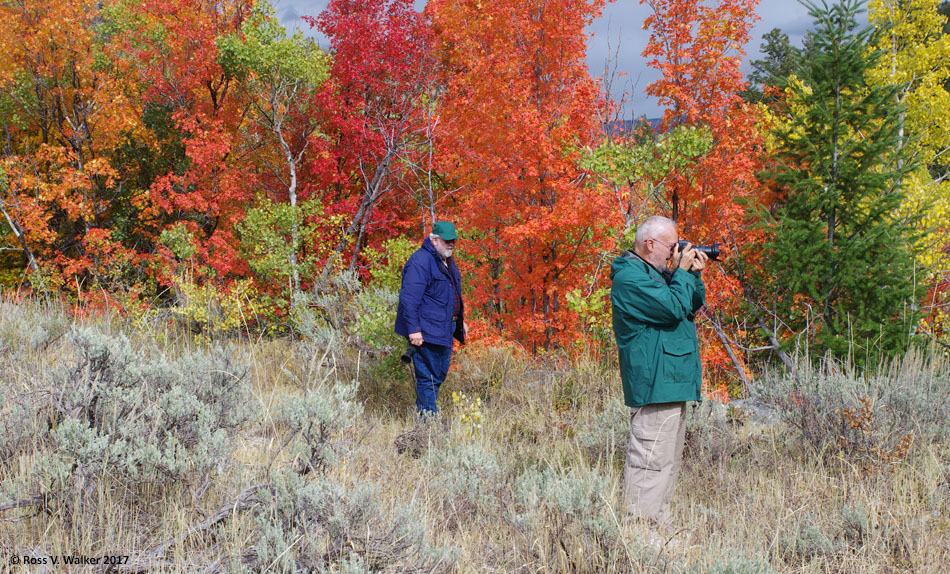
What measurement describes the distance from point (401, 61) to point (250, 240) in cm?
471

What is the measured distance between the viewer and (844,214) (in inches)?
278

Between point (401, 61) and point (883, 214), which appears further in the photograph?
point (401, 61)

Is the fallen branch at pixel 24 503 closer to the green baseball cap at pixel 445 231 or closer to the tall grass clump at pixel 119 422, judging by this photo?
the tall grass clump at pixel 119 422

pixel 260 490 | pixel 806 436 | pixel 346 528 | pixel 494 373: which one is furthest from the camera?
pixel 494 373

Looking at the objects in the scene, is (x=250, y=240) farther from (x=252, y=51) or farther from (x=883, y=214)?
(x=883, y=214)

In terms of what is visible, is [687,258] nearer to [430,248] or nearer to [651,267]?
[651,267]

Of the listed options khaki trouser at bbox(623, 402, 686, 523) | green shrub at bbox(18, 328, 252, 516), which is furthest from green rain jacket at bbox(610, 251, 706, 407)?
green shrub at bbox(18, 328, 252, 516)

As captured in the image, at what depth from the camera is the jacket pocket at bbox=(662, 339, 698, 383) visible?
130 inches

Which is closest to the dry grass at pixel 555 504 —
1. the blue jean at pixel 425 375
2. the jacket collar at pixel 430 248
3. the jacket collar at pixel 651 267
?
the blue jean at pixel 425 375

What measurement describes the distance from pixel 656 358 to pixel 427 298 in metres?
2.51

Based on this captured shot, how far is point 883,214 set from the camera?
6.86 metres

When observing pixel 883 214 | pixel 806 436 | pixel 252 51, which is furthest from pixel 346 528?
pixel 252 51

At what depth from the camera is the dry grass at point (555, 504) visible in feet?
9.16

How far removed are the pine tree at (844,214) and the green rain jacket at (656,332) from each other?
3.99m
